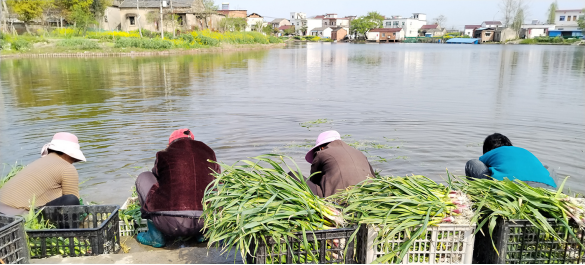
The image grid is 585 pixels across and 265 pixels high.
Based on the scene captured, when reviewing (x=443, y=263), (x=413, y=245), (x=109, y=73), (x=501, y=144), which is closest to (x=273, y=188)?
(x=413, y=245)

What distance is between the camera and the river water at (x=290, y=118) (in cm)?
709

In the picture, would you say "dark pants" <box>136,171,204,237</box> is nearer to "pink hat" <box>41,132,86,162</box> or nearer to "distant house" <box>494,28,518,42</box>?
"pink hat" <box>41,132,86,162</box>

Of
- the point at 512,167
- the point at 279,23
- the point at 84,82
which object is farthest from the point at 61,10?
the point at 279,23

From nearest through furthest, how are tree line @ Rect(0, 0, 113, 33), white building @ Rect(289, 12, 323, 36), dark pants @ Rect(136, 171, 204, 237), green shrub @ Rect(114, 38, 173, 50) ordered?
1. dark pants @ Rect(136, 171, 204, 237)
2. green shrub @ Rect(114, 38, 173, 50)
3. tree line @ Rect(0, 0, 113, 33)
4. white building @ Rect(289, 12, 323, 36)

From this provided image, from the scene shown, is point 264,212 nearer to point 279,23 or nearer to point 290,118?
point 290,118

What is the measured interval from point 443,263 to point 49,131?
8.64 meters

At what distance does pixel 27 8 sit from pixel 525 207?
45.9 meters

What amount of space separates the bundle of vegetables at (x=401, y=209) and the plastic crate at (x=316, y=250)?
0.16 meters

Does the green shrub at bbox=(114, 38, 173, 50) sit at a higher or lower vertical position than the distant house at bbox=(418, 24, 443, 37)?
lower

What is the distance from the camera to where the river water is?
279 inches

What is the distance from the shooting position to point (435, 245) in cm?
256

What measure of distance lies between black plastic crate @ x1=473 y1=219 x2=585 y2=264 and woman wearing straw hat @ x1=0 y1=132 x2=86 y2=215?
337cm

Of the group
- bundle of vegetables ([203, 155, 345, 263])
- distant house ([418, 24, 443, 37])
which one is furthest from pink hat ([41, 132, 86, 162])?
distant house ([418, 24, 443, 37])

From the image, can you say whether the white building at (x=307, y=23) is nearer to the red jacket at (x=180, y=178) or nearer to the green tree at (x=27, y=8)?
the green tree at (x=27, y=8)
